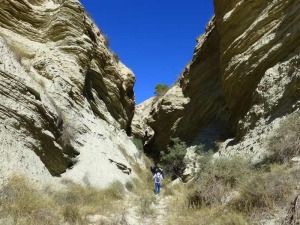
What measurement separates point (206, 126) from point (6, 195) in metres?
16.0

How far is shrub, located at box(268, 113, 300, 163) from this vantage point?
870cm

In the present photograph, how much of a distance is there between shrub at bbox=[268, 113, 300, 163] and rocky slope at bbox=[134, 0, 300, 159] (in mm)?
1015

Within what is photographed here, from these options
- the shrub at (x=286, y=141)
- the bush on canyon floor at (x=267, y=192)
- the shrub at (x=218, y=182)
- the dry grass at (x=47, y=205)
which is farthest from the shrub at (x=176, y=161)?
the bush on canyon floor at (x=267, y=192)

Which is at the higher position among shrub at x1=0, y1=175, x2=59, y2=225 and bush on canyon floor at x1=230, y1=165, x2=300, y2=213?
shrub at x1=0, y1=175, x2=59, y2=225

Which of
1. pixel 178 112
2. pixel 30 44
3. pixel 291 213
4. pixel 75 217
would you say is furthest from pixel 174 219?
pixel 178 112

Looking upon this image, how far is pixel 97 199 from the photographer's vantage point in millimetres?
10711

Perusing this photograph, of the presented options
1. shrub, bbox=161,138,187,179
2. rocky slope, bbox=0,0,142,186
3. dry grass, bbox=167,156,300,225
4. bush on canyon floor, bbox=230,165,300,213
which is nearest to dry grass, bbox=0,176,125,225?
rocky slope, bbox=0,0,142,186

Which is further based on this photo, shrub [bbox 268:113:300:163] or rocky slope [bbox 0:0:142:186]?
rocky slope [bbox 0:0:142:186]

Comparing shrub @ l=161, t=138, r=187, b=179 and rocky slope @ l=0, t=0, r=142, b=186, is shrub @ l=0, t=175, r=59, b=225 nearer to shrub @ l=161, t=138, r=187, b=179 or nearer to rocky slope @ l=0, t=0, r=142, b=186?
rocky slope @ l=0, t=0, r=142, b=186

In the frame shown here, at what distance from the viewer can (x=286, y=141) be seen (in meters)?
9.09

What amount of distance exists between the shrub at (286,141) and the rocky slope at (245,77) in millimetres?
1015

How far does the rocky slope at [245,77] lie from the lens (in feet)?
40.8

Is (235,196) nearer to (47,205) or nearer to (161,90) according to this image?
(47,205)

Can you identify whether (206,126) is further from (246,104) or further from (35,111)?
(35,111)
